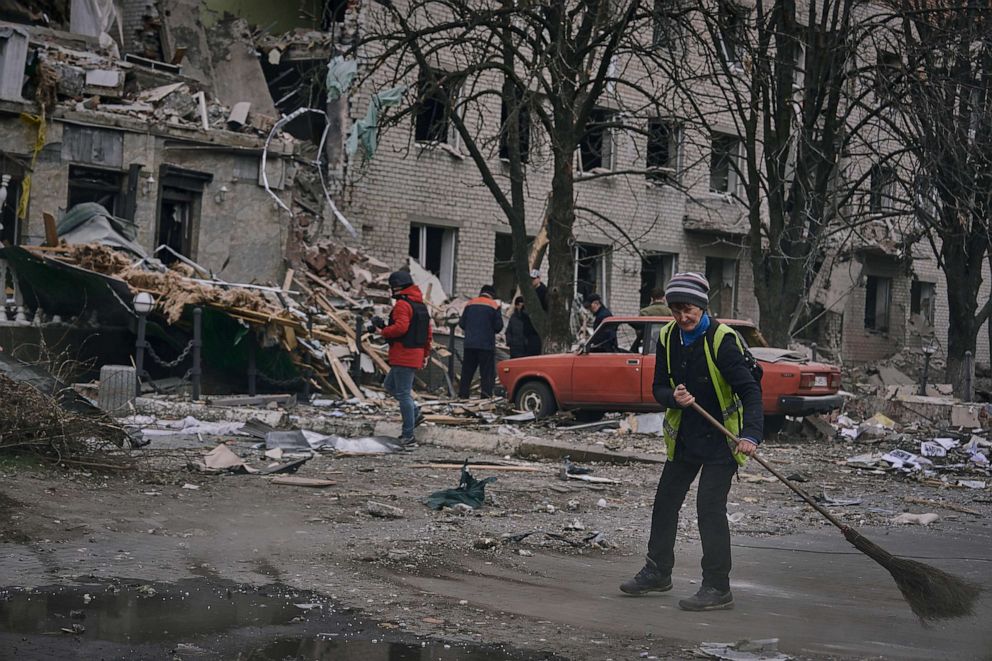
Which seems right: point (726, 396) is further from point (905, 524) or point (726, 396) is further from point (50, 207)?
point (50, 207)

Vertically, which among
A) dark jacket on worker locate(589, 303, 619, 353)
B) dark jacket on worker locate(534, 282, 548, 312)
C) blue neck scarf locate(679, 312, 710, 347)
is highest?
dark jacket on worker locate(534, 282, 548, 312)

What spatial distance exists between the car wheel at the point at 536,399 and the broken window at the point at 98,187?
8.63 meters

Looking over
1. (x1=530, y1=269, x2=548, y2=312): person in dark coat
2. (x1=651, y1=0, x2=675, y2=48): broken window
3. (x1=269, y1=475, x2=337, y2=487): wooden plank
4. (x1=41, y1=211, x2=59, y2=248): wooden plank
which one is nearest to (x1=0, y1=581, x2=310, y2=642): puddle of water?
(x1=269, y1=475, x2=337, y2=487): wooden plank

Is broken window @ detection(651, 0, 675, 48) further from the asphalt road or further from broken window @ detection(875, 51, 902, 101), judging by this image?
the asphalt road

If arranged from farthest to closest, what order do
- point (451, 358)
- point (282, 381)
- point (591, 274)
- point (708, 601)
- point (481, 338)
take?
point (591, 274) → point (451, 358) → point (282, 381) → point (481, 338) → point (708, 601)

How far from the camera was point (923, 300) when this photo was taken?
1463 inches

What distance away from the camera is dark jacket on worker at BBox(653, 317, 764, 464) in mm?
6289

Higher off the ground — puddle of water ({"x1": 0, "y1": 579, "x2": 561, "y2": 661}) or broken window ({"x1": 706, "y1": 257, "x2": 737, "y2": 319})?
broken window ({"x1": 706, "y1": 257, "x2": 737, "y2": 319})

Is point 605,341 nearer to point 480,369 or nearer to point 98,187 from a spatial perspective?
point 480,369

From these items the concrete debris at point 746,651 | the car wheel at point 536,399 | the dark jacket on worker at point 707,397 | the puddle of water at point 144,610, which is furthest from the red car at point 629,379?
the puddle of water at point 144,610

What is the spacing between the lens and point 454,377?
2092cm

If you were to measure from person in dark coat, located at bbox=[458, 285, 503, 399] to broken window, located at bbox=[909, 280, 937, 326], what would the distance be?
70.7 feet

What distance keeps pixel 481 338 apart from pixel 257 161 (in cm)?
685

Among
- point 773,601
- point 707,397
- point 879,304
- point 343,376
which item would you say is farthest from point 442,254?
point 773,601
